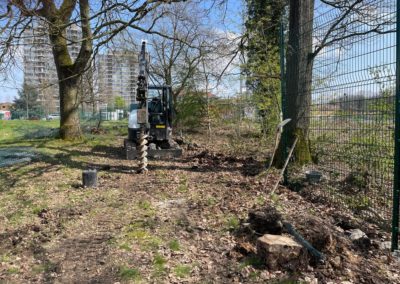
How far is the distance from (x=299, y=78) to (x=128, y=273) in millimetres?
5093

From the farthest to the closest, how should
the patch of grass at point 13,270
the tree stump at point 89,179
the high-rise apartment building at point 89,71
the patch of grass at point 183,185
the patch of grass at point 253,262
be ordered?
the high-rise apartment building at point 89,71
the tree stump at point 89,179
the patch of grass at point 183,185
the patch of grass at point 13,270
the patch of grass at point 253,262

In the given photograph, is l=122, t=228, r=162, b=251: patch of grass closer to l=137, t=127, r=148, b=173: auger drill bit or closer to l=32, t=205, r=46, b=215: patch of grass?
l=32, t=205, r=46, b=215: patch of grass

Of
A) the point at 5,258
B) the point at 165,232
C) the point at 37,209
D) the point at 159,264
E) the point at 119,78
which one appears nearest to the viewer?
the point at 159,264

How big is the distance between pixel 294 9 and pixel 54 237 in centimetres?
633

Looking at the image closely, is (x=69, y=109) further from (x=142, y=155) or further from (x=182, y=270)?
(x=182, y=270)

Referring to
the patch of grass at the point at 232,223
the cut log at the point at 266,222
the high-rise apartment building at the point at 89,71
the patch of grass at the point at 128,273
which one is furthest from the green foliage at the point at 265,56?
the patch of grass at the point at 128,273

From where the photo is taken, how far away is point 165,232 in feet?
16.1

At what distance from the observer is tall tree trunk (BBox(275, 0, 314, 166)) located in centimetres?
704

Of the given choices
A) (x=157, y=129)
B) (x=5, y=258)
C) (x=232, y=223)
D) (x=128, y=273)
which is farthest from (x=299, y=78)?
(x=157, y=129)

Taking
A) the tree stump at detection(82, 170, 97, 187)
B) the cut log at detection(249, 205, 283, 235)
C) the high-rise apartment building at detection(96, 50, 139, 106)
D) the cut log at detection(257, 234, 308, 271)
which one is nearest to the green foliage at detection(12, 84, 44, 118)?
the high-rise apartment building at detection(96, 50, 139, 106)

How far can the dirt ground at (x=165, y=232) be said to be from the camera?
3719 millimetres

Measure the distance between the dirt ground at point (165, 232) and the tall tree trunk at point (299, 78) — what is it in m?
0.89

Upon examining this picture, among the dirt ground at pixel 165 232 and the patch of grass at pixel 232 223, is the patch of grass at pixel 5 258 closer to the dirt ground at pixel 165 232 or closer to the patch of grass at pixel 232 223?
the dirt ground at pixel 165 232

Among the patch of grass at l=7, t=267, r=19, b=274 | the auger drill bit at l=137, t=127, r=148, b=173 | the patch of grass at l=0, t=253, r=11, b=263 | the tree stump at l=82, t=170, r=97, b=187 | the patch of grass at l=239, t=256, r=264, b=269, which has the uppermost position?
the auger drill bit at l=137, t=127, r=148, b=173
